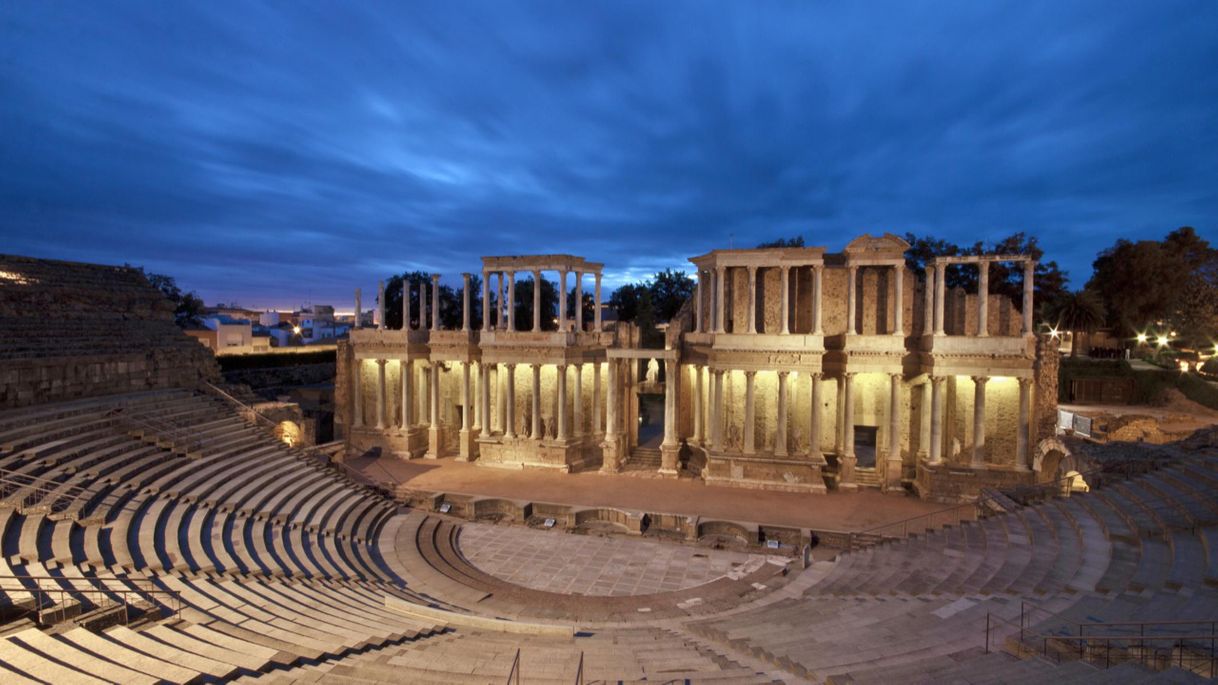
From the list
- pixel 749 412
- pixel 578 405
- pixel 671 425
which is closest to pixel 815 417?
pixel 749 412

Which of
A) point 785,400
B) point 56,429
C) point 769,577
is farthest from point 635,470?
point 56,429

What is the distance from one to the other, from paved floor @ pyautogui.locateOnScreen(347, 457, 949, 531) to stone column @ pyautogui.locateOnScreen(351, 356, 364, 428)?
10.6 ft

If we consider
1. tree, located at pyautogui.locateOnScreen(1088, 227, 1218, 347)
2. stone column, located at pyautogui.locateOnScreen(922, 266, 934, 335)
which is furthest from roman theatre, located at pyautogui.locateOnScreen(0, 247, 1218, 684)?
tree, located at pyautogui.locateOnScreen(1088, 227, 1218, 347)

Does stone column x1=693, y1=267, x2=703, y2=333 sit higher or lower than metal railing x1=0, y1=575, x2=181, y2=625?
higher

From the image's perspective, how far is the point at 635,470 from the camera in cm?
2748

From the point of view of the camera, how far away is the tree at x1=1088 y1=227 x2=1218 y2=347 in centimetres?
4250

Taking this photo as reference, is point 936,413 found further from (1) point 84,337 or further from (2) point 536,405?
(1) point 84,337

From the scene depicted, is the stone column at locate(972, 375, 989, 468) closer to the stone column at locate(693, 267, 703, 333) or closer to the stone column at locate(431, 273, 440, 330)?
the stone column at locate(693, 267, 703, 333)

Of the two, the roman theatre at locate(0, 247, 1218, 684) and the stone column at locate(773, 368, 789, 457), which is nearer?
the roman theatre at locate(0, 247, 1218, 684)

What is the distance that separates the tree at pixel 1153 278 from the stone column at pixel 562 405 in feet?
136

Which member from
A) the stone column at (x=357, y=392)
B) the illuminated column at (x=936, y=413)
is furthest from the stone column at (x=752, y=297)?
the stone column at (x=357, y=392)

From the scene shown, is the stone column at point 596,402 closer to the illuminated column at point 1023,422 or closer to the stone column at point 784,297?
the stone column at point 784,297

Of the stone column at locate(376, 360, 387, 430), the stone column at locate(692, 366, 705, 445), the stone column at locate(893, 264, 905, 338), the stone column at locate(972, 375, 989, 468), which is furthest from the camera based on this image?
the stone column at locate(376, 360, 387, 430)

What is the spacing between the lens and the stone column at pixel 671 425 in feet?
88.6
